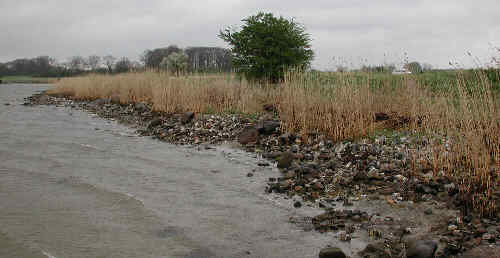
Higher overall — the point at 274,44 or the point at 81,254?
the point at 274,44

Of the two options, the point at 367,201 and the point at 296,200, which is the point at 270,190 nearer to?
the point at 296,200

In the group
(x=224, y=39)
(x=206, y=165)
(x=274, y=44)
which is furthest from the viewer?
(x=224, y=39)

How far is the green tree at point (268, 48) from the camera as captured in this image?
57.0 feet

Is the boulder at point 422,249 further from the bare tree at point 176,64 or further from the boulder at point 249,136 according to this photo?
the bare tree at point 176,64

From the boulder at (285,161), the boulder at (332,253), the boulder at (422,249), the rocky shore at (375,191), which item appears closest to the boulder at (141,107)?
the rocky shore at (375,191)

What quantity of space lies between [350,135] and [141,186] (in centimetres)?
467

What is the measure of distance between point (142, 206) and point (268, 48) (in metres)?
12.5

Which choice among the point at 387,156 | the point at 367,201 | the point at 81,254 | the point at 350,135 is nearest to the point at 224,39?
the point at 350,135

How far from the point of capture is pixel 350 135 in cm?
912

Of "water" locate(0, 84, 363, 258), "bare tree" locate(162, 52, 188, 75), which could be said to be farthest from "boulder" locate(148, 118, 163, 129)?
"water" locate(0, 84, 363, 258)

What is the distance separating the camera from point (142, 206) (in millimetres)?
5938

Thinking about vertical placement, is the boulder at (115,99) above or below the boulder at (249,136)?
above

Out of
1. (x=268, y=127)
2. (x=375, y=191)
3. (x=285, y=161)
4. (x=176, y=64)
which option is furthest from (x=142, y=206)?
(x=176, y=64)

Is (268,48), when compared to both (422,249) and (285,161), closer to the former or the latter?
(285,161)
